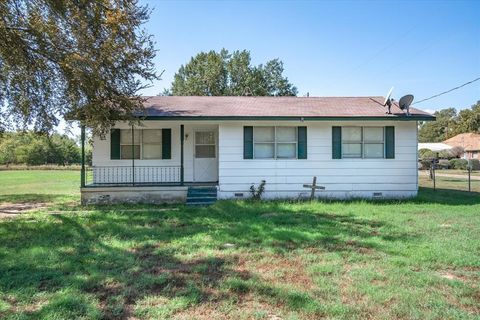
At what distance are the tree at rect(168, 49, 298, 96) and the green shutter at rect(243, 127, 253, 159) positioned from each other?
23.0 metres

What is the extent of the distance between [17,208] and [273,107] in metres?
9.54

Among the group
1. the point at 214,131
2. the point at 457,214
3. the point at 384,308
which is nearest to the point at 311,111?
the point at 214,131

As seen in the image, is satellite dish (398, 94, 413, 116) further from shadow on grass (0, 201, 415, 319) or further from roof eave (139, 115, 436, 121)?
shadow on grass (0, 201, 415, 319)

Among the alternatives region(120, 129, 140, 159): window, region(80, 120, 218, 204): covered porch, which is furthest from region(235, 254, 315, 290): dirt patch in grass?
region(120, 129, 140, 159): window

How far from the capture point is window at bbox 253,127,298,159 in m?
13.1

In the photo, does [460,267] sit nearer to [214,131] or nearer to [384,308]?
[384,308]

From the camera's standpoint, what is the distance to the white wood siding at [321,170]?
42.5 feet

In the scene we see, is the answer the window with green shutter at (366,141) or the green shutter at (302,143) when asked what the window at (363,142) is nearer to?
the window with green shutter at (366,141)

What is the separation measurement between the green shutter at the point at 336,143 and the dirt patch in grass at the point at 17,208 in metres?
10.0

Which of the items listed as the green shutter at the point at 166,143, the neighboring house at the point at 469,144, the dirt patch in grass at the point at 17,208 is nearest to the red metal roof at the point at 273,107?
the green shutter at the point at 166,143

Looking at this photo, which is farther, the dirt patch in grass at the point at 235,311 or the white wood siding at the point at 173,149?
the white wood siding at the point at 173,149

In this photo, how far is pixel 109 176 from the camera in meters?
13.7

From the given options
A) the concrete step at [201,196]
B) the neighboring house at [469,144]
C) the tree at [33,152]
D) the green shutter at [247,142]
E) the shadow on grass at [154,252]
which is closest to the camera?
the shadow on grass at [154,252]

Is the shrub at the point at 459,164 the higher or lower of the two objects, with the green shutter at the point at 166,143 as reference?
lower
